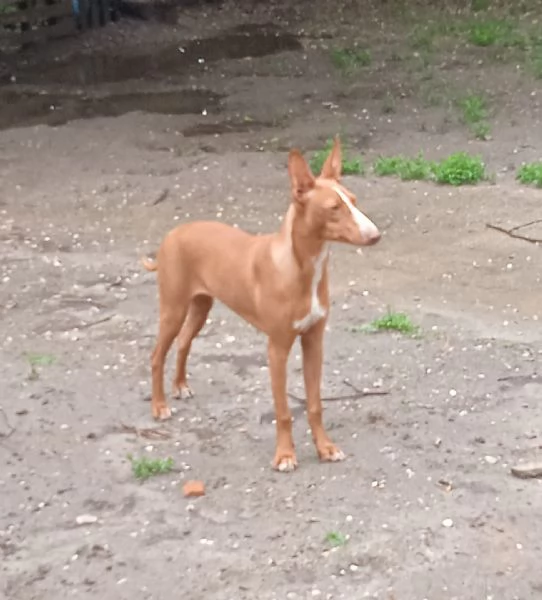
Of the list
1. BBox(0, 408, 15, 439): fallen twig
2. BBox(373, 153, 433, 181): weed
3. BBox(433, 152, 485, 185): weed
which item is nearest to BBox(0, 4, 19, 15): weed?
BBox(373, 153, 433, 181): weed

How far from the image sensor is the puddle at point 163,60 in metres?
14.1

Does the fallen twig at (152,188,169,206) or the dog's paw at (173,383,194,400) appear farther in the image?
the fallen twig at (152,188,169,206)

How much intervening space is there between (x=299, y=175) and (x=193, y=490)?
53.8 inches

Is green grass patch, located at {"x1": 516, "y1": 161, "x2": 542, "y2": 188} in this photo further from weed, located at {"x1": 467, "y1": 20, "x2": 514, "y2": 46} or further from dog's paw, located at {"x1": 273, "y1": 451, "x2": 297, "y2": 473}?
weed, located at {"x1": 467, "y1": 20, "x2": 514, "y2": 46}

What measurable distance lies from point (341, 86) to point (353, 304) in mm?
6807

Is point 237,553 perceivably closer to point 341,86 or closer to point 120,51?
point 341,86

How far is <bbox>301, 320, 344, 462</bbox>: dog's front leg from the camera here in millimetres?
4672

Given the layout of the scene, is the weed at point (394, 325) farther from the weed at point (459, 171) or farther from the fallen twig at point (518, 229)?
the weed at point (459, 171)

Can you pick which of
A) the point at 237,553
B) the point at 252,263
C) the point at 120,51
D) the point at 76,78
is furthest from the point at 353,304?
the point at 120,51

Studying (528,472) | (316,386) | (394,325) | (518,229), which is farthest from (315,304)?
(518,229)

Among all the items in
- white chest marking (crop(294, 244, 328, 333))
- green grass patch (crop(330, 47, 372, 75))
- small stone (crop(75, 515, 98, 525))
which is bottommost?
green grass patch (crop(330, 47, 372, 75))

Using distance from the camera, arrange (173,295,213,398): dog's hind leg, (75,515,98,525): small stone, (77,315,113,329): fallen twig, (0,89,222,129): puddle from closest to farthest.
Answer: (75,515,98,525): small stone
(173,295,213,398): dog's hind leg
(77,315,113,329): fallen twig
(0,89,222,129): puddle

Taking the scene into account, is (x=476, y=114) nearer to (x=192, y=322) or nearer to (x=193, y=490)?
(x=192, y=322)

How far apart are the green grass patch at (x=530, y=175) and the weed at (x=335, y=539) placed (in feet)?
17.5
